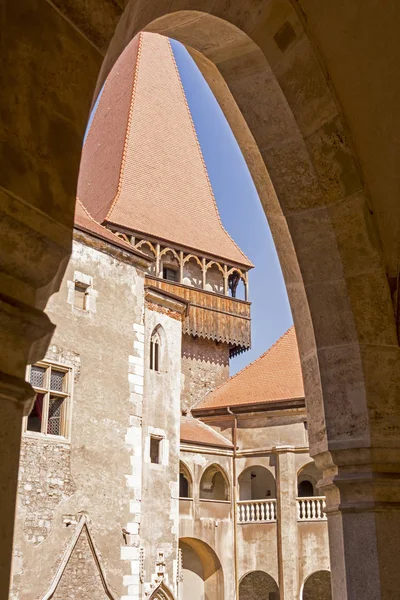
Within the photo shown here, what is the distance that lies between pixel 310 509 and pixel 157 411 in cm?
624

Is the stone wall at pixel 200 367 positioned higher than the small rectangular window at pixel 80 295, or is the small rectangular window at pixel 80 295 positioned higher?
the stone wall at pixel 200 367

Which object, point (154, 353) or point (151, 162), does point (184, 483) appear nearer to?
point (154, 353)

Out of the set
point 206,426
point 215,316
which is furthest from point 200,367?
point 206,426

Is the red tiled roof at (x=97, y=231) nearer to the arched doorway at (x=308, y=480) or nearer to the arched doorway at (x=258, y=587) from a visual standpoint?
the arched doorway at (x=308, y=480)

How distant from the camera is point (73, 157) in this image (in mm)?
1881

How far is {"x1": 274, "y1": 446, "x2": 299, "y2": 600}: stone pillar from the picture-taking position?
19000 millimetres

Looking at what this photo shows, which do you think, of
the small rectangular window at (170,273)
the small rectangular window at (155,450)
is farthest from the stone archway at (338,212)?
the small rectangular window at (170,273)

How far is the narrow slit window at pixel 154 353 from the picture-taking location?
16.5m

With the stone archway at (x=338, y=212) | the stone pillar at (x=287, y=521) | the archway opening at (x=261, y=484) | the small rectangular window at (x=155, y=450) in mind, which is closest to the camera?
the stone archway at (x=338, y=212)

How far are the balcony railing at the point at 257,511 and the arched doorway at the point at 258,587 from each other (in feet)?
6.12

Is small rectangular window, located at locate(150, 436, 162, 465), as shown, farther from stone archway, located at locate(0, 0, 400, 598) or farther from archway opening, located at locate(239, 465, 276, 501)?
stone archway, located at locate(0, 0, 400, 598)

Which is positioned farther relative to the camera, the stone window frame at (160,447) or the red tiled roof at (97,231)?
the stone window frame at (160,447)

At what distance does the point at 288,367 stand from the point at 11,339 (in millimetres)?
21670

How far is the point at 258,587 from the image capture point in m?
21.2
